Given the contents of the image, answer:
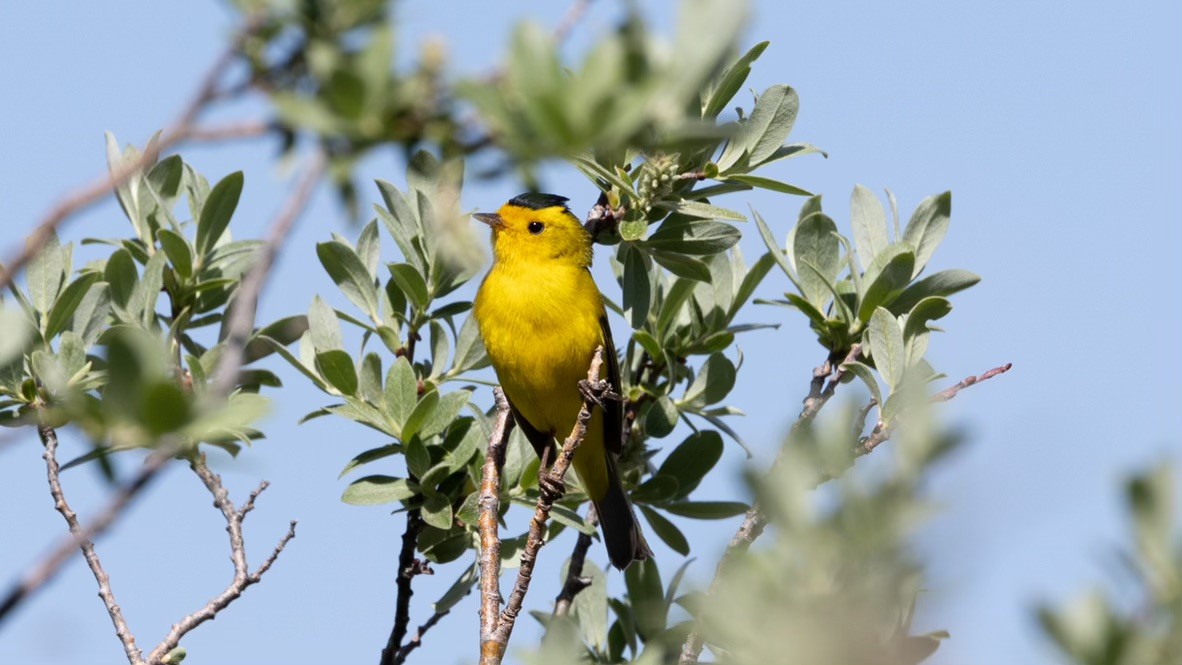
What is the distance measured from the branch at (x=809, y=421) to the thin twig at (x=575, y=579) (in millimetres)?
650

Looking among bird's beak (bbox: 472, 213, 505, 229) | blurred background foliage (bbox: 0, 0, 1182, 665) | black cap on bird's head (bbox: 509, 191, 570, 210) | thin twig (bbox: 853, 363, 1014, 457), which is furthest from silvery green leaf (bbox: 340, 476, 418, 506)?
bird's beak (bbox: 472, 213, 505, 229)

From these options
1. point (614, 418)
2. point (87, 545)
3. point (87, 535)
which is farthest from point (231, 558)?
point (87, 535)

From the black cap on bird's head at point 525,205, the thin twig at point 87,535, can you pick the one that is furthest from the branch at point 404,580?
the thin twig at point 87,535

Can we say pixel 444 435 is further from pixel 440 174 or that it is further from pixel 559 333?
pixel 440 174

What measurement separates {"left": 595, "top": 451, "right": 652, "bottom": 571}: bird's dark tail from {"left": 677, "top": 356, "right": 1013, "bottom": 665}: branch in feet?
3.21

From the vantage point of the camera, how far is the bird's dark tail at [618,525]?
5.19 metres

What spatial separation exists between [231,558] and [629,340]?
5.64 ft

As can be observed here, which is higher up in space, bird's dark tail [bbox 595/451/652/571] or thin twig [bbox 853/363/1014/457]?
bird's dark tail [bbox 595/451/652/571]

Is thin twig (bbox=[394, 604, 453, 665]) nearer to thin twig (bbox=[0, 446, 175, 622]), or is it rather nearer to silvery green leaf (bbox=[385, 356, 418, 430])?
silvery green leaf (bbox=[385, 356, 418, 430])

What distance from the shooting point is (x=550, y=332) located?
20.4ft

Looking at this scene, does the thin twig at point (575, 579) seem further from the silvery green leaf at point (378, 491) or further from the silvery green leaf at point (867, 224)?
the silvery green leaf at point (867, 224)

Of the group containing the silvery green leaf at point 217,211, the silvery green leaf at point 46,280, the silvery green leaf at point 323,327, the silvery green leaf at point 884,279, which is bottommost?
the silvery green leaf at point 884,279

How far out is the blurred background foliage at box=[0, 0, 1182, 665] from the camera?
123 centimetres

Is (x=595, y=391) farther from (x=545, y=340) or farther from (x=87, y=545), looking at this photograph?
(x=545, y=340)
